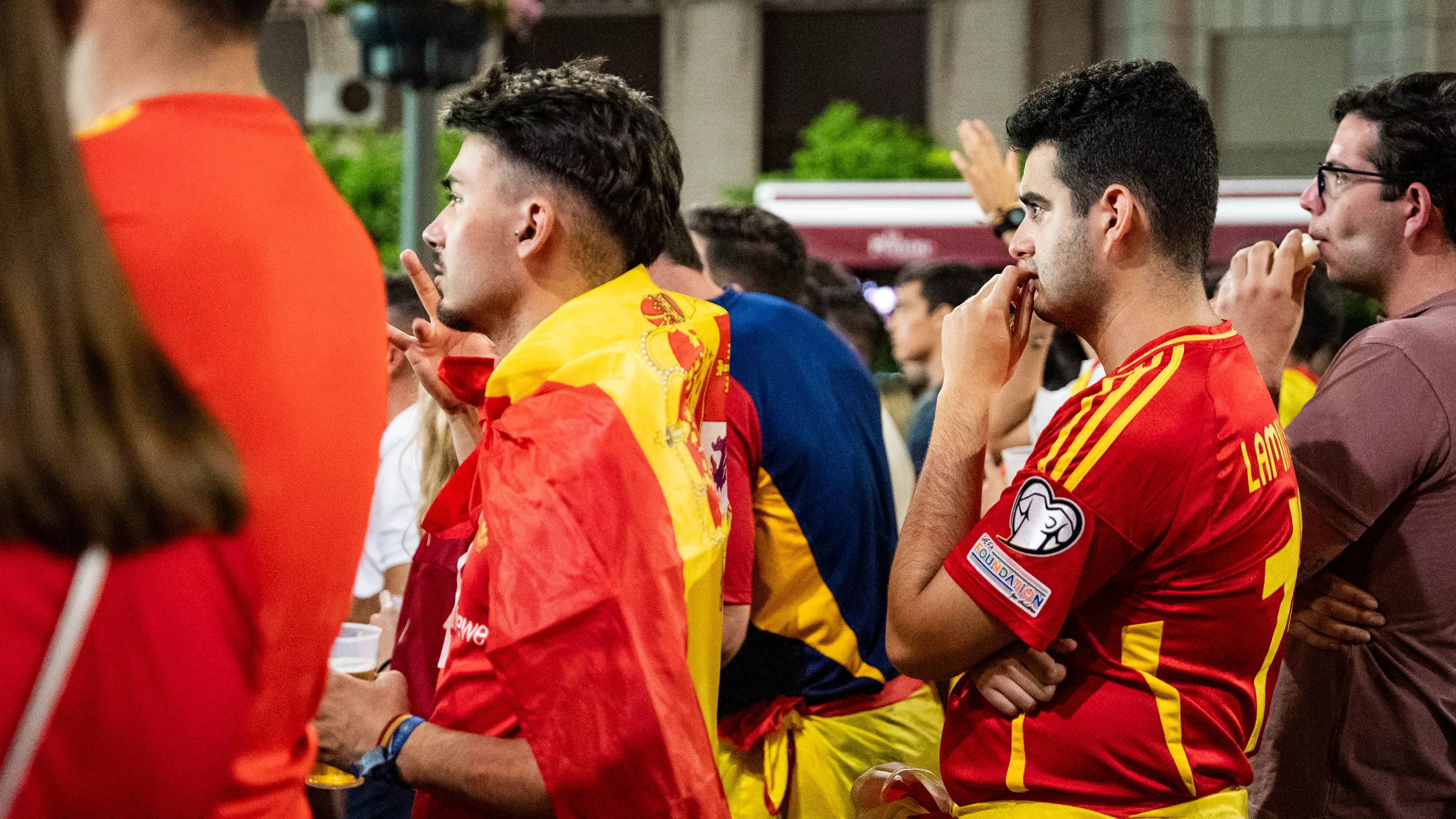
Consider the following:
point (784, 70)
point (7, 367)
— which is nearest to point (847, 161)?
point (784, 70)

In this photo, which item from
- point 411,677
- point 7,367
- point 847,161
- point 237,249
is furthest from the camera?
point 847,161

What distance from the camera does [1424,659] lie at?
2326 millimetres

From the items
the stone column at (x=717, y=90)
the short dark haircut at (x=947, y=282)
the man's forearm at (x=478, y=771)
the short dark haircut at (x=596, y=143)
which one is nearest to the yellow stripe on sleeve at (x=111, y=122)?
the man's forearm at (x=478, y=771)

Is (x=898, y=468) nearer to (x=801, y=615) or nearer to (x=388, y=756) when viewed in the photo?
(x=801, y=615)

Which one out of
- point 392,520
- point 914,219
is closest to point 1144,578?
point 392,520

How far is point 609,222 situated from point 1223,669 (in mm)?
1197

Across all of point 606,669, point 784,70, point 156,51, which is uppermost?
point 784,70

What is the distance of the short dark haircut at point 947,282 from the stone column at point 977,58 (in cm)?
1195

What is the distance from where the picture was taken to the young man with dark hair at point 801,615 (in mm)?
2867

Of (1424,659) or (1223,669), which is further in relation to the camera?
(1424,659)

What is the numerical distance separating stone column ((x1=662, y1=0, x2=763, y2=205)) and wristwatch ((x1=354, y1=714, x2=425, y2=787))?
1719cm

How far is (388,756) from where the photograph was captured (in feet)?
5.57

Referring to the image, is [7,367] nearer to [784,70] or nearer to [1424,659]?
[1424,659]

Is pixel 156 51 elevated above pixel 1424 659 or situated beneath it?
elevated above
